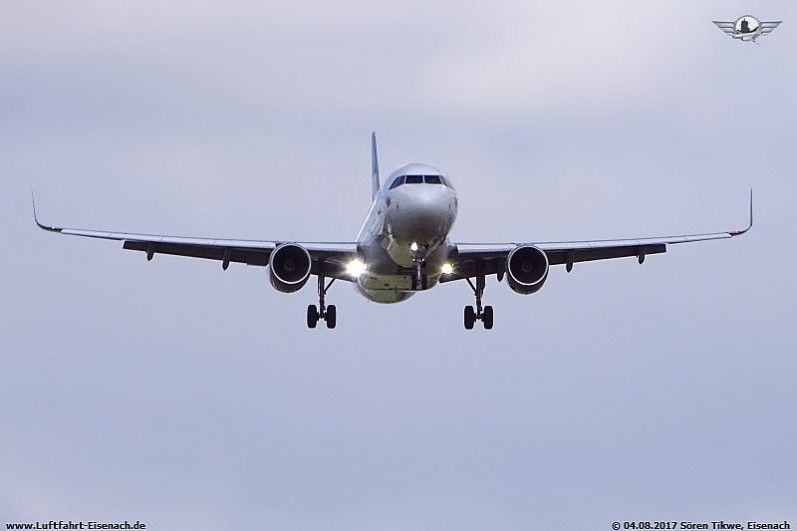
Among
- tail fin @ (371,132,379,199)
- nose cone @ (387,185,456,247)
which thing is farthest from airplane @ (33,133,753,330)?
tail fin @ (371,132,379,199)

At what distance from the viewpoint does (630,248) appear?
200ft

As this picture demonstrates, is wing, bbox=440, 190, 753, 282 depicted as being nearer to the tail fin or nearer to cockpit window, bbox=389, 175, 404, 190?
cockpit window, bbox=389, 175, 404, 190

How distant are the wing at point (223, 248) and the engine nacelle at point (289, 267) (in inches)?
31.1

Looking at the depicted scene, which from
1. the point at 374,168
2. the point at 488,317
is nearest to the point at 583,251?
the point at 488,317

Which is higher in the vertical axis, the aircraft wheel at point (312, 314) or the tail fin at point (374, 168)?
the tail fin at point (374, 168)

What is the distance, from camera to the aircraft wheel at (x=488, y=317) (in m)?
61.4

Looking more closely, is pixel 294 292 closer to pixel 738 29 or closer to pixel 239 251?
pixel 239 251

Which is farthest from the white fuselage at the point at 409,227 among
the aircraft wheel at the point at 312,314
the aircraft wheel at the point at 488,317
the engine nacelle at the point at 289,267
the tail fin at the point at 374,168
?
the tail fin at the point at 374,168

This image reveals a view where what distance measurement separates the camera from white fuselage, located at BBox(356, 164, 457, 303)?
51344 millimetres

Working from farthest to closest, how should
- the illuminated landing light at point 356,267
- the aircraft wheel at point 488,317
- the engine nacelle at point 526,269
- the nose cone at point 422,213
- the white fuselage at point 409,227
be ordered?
the aircraft wheel at point 488,317, the illuminated landing light at point 356,267, the engine nacelle at point 526,269, the white fuselage at point 409,227, the nose cone at point 422,213

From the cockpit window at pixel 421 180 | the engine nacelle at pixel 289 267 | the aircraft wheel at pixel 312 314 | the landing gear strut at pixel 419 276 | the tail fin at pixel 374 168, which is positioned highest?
the tail fin at pixel 374 168

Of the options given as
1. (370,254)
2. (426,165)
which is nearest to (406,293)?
(370,254)

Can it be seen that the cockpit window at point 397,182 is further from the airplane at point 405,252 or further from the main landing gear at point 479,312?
the main landing gear at point 479,312

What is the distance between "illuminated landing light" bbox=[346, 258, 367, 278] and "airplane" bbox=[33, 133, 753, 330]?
0.15 ft
